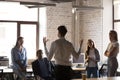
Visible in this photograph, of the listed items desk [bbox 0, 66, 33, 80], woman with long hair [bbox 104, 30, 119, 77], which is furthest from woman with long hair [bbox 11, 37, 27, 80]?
woman with long hair [bbox 104, 30, 119, 77]

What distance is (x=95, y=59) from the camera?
25.5ft

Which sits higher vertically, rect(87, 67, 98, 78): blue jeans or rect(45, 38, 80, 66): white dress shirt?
rect(45, 38, 80, 66): white dress shirt

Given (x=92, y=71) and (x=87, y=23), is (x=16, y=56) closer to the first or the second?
(x=92, y=71)

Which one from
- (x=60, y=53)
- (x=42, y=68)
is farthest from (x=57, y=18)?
(x=60, y=53)

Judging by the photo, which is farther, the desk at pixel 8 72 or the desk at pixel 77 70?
the desk at pixel 77 70

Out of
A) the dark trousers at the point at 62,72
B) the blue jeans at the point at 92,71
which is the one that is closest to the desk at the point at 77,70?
the blue jeans at the point at 92,71

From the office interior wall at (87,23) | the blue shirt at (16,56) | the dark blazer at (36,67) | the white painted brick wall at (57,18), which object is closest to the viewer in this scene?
the dark blazer at (36,67)

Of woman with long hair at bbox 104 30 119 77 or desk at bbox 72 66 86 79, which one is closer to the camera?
woman with long hair at bbox 104 30 119 77

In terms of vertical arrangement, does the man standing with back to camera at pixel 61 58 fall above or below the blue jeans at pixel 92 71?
above

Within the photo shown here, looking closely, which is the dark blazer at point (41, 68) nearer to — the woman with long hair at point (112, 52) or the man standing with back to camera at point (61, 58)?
the woman with long hair at point (112, 52)

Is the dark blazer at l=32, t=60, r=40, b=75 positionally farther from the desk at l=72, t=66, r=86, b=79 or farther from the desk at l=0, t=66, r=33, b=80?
the desk at l=72, t=66, r=86, b=79

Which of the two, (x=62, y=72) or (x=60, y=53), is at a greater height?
(x=60, y=53)

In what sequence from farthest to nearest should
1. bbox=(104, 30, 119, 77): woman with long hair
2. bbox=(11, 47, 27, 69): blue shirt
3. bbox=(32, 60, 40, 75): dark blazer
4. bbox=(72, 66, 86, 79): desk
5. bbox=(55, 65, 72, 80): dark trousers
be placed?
1. bbox=(72, 66, 86, 79): desk
2. bbox=(11, 47, 27, 69): blue shirt
3. bbox=(32, 60, 40, 75): dark blazer
4. bbox=(104, 30, 119, 77): woman with long hair
5. bbox=(55, 65, 72, 80): dark trousers

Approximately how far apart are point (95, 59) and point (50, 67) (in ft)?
3.78
